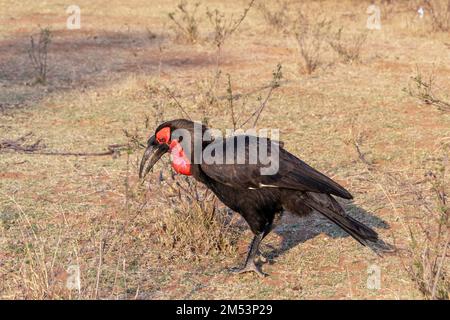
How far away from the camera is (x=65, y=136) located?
743 centimetres

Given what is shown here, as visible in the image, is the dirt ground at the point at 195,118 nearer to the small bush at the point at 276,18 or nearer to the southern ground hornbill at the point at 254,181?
the small bush at the point at 276,18

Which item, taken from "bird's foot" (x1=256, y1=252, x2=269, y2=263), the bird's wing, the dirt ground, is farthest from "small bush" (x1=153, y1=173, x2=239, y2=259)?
the bird's wing

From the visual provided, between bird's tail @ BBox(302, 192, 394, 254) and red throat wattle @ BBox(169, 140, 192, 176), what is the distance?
748 millimetres

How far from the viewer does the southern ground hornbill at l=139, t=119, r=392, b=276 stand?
4340mm

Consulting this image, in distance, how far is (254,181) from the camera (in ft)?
14.2

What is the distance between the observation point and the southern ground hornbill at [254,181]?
14.2 ft

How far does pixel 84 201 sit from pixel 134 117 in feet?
8.29

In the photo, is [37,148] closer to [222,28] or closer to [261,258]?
[261,258]

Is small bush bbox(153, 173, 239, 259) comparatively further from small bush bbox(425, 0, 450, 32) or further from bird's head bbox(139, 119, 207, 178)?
small bush bbox(425, 0, 450, 32)

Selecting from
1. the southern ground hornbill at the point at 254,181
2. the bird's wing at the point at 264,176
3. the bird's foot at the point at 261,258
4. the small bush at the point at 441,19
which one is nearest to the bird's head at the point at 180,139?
the southern ground hornbill at the point at 254,181

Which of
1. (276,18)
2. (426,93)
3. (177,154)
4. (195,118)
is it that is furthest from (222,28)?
(177,154)

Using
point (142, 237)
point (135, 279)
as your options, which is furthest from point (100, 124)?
point (135, 279)
